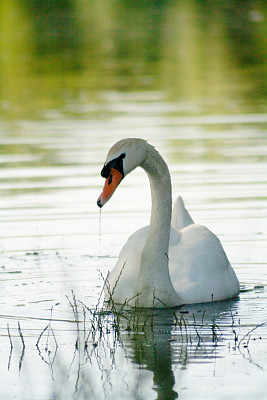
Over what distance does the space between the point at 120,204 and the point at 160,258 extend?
13.9ft

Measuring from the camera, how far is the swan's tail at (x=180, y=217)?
980 cm

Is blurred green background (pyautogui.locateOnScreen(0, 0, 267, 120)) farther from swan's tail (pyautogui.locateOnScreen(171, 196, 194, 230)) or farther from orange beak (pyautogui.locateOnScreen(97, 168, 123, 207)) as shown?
orange beak (pyautogui.locateOnScreen(97, 168, 123, 207))

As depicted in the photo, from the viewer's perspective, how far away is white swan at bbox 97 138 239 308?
8054mm

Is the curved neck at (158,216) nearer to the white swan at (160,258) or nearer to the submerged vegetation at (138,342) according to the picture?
the white swan at (160,258)

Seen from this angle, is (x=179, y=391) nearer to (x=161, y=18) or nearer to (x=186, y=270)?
(x=186, y=270)

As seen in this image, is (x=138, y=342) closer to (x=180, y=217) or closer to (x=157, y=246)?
(x=157, y=246)

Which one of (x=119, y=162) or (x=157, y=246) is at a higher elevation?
(x=119, y=162)

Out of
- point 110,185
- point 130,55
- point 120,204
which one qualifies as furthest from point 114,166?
point 130,55

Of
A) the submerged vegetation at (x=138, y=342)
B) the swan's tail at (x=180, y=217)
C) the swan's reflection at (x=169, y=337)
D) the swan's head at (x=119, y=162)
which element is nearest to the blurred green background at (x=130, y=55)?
the swan's tail at (x=180, y=217)

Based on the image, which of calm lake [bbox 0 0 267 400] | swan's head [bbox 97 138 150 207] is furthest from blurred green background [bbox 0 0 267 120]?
swan's head [bbox 97 138 150 207]

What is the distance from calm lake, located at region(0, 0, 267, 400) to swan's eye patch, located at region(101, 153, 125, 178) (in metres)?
0.81

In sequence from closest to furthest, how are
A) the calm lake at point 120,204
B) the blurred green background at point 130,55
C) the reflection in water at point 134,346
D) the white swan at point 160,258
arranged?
the reflection in water at point 134,346, the calm lake at point 120,204, the white swan at point 160,258, the blurred green background at point 130,55

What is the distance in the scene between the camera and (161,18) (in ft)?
121

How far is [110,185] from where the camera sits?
778 cm
